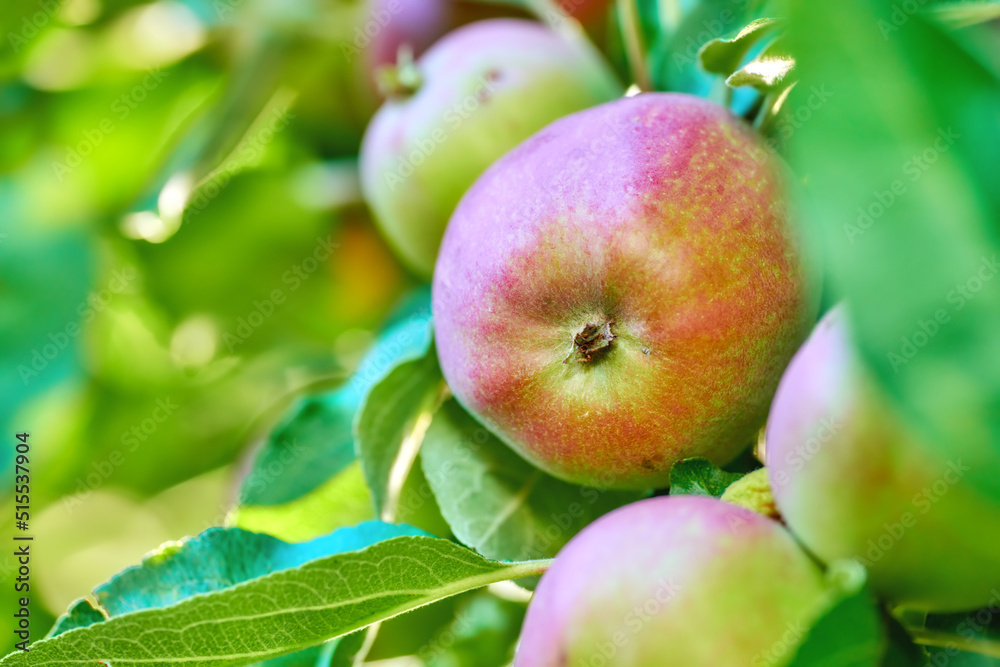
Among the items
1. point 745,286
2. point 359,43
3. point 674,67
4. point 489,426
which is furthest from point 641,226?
point 359,43

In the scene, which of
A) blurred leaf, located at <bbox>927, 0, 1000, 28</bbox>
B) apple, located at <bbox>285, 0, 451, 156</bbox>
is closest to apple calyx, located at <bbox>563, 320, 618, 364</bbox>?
blurred leaf, located at <bbox>927, 0, 1000, 28</bbox>

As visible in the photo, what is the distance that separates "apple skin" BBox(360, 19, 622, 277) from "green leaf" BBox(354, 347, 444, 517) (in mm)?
161

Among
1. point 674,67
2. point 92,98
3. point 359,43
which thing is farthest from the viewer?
point 92,98

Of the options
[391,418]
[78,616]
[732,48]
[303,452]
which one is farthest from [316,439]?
[732,48]

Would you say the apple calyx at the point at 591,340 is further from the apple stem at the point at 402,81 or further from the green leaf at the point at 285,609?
the apple stem at the point at 402,81

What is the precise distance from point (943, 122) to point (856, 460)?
0.14 meters

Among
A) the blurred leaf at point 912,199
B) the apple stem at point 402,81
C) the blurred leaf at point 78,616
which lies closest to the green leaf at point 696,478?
the blurred leaf at point 912,199

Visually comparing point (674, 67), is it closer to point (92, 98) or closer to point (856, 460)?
point (856, 460)

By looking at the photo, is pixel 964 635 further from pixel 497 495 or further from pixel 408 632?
pixel 408 632

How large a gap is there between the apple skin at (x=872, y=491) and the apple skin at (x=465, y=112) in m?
0.41

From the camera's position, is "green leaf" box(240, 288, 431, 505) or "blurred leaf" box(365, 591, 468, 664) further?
"blurred leaf" box(365, 591, 468, 664)

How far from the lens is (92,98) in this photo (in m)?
1.28

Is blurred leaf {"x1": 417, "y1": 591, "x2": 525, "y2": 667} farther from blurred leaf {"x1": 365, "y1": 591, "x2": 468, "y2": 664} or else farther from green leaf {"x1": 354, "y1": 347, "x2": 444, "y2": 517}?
green leaf {"x1": 354, "y1": 347, "x2": 444, "y2": 517}

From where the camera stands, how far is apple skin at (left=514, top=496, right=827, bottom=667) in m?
0.37
